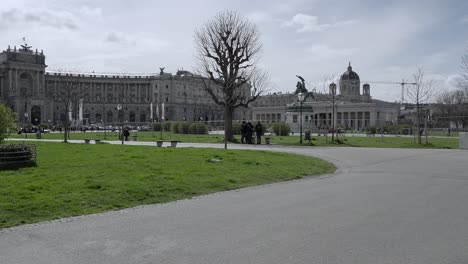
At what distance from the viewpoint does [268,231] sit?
7.74 meters

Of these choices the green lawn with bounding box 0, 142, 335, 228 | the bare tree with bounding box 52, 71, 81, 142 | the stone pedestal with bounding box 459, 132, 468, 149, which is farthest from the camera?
the bare tree with bounding box 52, 71, 81, 142

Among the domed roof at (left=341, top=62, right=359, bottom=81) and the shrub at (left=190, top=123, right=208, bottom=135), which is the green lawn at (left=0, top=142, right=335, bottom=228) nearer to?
the shrub at (left=190, top=123, right=208, bottom=135)

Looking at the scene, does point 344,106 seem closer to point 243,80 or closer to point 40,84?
point 243,80

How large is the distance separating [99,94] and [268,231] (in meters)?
171

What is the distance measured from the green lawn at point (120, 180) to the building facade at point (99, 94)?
126706 mm

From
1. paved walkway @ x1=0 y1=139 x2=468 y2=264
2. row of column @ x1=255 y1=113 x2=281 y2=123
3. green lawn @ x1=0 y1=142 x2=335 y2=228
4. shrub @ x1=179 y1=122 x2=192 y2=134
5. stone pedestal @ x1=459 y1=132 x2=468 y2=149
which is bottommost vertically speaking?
paved walkway @ x1=0 y1=139 x2=468 y2=264

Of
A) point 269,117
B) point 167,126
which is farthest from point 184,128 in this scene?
point 269,117

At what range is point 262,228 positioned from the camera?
26.1ft

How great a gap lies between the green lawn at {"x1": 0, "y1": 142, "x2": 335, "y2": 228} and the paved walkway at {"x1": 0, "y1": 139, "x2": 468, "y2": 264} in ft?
2.31

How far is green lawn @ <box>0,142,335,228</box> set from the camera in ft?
31.2

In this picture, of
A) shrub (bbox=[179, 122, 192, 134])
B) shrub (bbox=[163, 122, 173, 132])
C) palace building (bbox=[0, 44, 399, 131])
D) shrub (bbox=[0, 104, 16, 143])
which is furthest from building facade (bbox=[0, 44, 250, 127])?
shrub (bbox=[0, 104, 16, 143])

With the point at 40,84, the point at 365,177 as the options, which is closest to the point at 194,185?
the point at 365,177

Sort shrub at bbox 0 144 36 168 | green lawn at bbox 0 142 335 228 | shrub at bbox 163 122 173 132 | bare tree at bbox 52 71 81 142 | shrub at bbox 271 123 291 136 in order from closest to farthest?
1. green lawn at bbox 0 142 335 228
2. shrub at bbox 0 144 36 168
3. bare tree at bbox 52 71 81 142
4. shrub at bbox 271 123 291 136
5. shrub at bbox 163 122 173 132

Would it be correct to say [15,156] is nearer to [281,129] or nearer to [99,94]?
[281,129]
